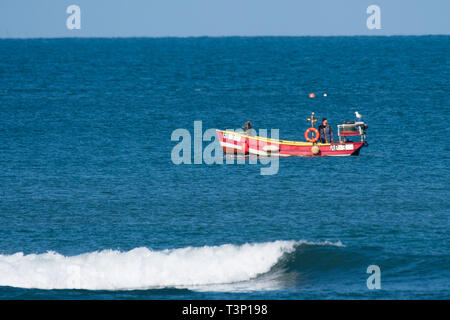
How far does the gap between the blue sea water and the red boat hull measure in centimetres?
73

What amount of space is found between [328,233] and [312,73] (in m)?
113

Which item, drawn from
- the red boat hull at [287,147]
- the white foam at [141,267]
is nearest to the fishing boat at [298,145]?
the red boat hull at [287,147]

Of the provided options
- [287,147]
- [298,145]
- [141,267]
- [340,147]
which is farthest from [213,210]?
[340,147]

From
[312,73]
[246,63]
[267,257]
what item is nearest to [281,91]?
[312,73]

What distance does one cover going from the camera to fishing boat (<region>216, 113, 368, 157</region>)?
6153cm

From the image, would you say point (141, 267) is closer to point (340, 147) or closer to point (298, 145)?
point (298, 145)

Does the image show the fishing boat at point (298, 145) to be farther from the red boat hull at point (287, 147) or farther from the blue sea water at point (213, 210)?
the blue sea water at point (213, 210)

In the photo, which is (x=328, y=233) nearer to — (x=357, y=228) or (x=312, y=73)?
(x=357, y=228)

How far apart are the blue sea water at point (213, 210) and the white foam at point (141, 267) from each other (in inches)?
3.0

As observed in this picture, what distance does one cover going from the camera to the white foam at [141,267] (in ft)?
A: 117

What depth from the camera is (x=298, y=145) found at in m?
61.4

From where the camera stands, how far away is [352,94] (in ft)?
368

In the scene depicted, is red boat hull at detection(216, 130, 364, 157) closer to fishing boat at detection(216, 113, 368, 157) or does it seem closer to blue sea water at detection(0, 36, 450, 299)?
fishing boat at detection(216, 113, 368, 157)

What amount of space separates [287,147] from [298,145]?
833mm
